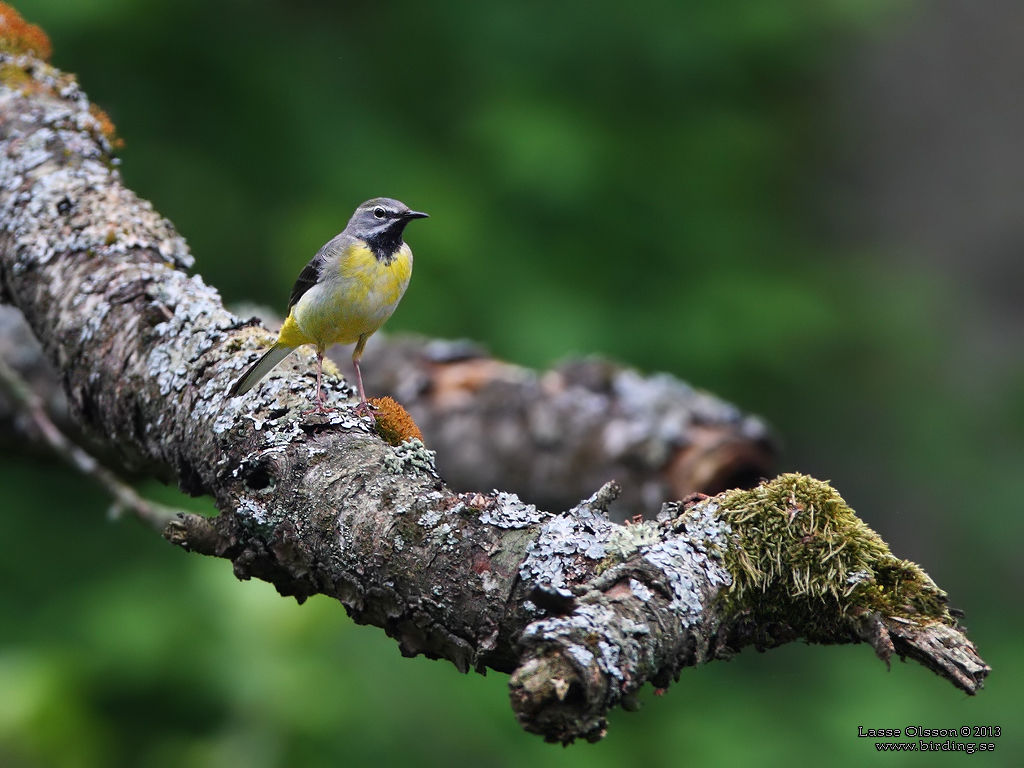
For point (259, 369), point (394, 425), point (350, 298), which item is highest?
point (350, 298)

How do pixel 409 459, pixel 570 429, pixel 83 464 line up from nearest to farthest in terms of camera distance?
1. pixel 409 459
2. pixel 83 464
3. pixel 570 429

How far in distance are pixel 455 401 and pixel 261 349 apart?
88.5 inches

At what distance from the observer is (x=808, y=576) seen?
1.79 m

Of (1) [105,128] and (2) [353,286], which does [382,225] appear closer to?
(2) [353,286]

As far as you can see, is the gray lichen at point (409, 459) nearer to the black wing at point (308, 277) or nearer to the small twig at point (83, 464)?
the black wing at point (308, 277)

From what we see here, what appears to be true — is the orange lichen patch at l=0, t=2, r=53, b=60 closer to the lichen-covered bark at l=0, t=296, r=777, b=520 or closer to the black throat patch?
the lichen-covered bark at l=0, t=296, r=777, b=520

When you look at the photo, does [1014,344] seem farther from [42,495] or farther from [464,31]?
[42,495]

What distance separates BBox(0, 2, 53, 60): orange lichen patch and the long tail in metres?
1.94

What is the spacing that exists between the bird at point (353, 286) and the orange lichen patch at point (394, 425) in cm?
65

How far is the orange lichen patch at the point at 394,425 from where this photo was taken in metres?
2.31

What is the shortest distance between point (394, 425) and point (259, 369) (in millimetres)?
407

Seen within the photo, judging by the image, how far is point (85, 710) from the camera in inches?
230

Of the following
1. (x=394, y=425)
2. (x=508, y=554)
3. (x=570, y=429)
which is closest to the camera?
(x=508, y=554)

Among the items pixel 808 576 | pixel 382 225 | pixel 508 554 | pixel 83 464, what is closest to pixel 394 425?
pixel 508 554
